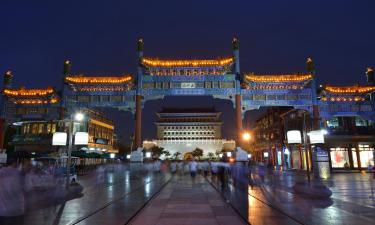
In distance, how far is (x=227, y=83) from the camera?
36.5 metres

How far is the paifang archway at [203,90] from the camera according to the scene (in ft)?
119

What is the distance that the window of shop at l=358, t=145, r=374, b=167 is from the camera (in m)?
41.5

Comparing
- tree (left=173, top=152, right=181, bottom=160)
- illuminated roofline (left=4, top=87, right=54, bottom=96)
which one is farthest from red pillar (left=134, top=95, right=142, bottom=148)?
tree (left=173, top=152, right=181, bottom=160)

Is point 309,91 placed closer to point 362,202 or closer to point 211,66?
point 211,66

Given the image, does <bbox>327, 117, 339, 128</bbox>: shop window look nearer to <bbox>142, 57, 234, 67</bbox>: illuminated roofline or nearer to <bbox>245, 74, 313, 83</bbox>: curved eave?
<bbox>245, 74, 313, 83</bbox>: curved eave

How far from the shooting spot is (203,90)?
36219mm

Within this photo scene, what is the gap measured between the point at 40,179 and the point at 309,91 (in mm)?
31946

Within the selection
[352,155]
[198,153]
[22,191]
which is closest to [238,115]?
[352,155]

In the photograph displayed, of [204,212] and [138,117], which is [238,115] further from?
[204,212]

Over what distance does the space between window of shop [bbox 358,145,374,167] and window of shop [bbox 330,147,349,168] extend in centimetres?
187

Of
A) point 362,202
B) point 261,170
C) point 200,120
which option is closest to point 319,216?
point 362,202

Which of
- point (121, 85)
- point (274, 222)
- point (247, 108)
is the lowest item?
point (274, 222)

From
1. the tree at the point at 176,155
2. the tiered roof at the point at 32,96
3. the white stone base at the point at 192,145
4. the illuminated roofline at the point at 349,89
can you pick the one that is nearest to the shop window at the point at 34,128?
the tiered roof at the point at 32,96

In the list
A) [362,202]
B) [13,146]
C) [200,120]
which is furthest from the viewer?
[200,120]
